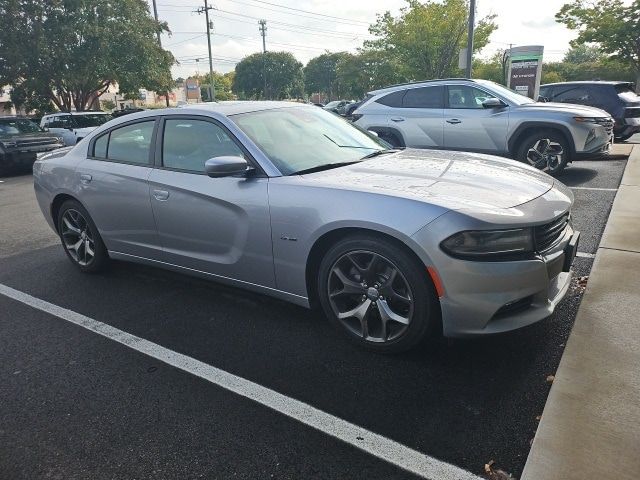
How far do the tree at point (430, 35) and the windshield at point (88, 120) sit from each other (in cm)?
2169

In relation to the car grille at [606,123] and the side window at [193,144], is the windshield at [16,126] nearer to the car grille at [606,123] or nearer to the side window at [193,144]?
the side window at [193,144]

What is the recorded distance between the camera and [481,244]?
8.20 ft

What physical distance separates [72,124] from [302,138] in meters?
14.4

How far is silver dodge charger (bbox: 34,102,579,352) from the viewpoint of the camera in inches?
100.0

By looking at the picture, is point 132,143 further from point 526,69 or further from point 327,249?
point 526,69

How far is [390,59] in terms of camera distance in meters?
38.0

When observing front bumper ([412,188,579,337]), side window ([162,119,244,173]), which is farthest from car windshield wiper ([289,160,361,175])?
front bumper ([412,188,579,337])

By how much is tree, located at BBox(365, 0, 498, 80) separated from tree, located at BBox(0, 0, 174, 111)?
15535 millimetres

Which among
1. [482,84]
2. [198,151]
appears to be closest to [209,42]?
[482,84]

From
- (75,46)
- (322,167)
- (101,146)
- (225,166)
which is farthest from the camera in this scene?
(75,46)

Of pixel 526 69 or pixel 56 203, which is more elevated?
pixel 526 69

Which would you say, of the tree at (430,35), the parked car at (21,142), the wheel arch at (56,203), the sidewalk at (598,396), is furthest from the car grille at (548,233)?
the tree at (430,35)

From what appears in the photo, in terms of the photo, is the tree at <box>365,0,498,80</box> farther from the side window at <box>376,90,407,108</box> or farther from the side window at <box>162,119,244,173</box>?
the side window at <box>162,119,244,173</box>

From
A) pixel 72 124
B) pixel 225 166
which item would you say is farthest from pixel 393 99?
pixel 72 124
